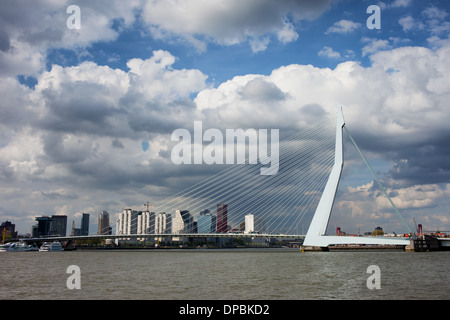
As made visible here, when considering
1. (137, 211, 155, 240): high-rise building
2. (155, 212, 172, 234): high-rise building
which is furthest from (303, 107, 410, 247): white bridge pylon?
(137, 211, 155, 240): high-rise building

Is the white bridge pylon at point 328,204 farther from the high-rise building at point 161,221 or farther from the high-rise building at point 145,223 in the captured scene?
the high-rise building at point 145,223

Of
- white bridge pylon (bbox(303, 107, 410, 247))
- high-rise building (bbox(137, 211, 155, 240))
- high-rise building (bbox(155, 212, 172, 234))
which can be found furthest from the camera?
high-rise building (bbox(137, 211, 155, 240))

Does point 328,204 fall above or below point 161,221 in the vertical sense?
above

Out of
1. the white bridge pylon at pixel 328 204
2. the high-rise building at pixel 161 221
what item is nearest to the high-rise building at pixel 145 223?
the high-rise building at pixel 161 221

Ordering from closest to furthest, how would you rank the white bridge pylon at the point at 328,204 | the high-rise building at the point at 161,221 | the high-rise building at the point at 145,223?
the white bridge pylon at the point at 328,204, the high-rise building at the point at 161,221, the high-rise building at the point at 145,223

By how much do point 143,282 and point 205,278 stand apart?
3.96 metres

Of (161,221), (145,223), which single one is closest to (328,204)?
(161,221)

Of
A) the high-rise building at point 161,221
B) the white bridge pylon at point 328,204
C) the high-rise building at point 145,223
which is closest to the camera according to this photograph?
the white bridge pylon at point 328,204

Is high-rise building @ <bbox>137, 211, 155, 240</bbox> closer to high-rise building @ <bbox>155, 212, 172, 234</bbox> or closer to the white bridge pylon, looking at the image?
high-rise building @ <bbox>155, 212, 172, 234</bbox>

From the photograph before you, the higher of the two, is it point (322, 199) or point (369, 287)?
point (322, 199)

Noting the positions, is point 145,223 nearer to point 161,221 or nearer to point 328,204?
point 161,221

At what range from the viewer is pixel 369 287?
1953cm
